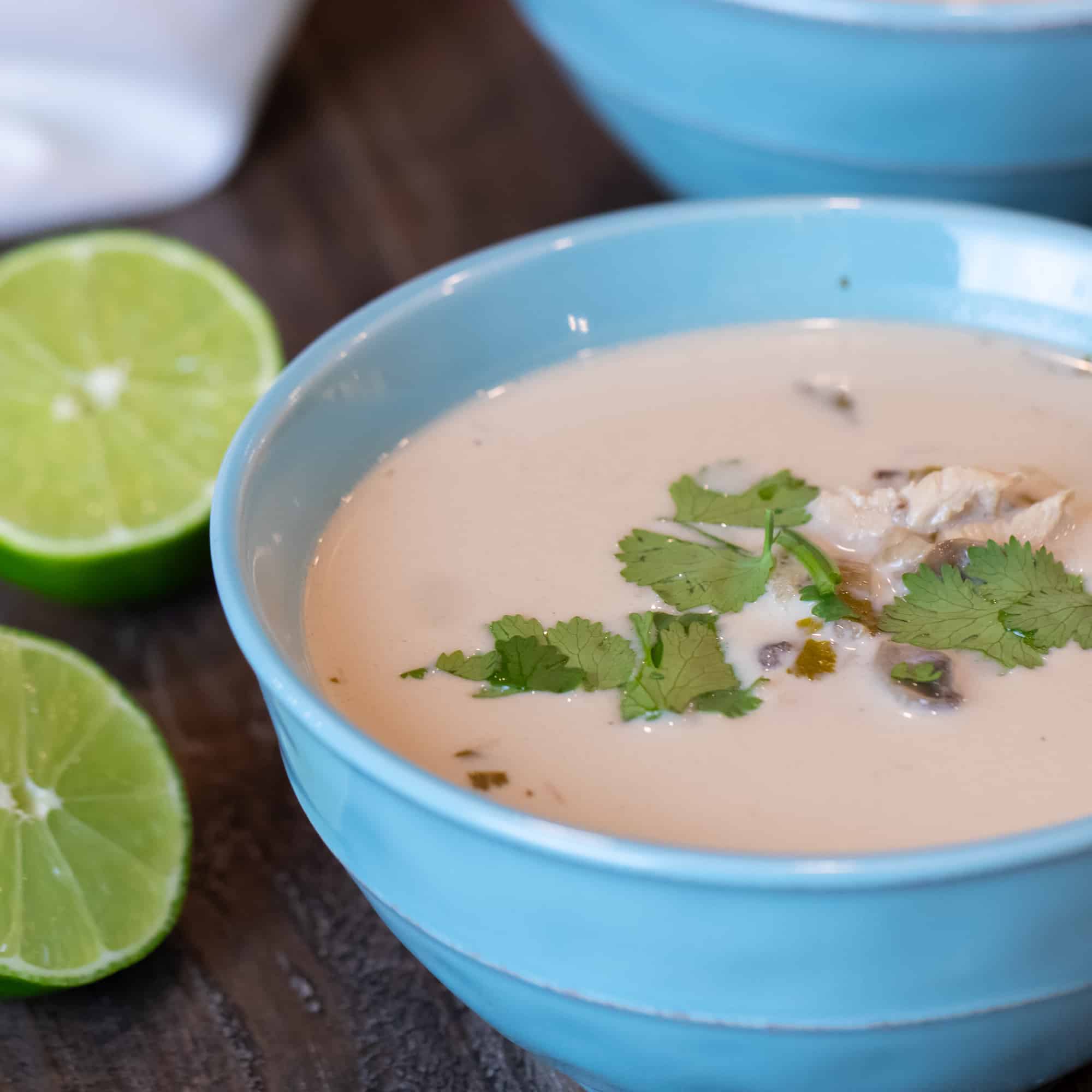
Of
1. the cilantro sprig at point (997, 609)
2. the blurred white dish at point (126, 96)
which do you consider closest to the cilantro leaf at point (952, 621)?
the cilantro sprig at point (997, 609)

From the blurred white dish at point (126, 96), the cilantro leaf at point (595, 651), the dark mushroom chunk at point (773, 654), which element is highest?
the dark mushroom chunk at point (773, 654)

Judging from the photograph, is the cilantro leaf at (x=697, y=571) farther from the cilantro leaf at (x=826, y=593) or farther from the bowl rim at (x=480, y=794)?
the bowl rim at (x=480, y=794)

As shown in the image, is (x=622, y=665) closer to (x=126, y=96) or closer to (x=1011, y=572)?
(x=1011, y=572)

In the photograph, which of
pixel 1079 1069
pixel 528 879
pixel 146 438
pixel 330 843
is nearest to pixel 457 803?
pixel 528 879

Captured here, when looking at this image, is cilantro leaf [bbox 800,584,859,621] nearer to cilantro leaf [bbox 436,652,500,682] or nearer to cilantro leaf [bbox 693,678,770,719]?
cilantro leaf [bbox 693,678,770,719]

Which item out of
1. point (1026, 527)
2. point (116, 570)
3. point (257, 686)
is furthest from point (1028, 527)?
point (116, 570)

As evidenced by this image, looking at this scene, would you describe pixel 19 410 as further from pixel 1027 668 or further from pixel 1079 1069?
pixel 1079 1069
